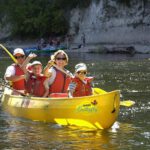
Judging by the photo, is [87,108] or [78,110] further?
[78,110]

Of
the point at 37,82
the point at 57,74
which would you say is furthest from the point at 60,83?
the point at 37,82

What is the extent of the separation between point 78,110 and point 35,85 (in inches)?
80.2

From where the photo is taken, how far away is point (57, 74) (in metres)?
11.2

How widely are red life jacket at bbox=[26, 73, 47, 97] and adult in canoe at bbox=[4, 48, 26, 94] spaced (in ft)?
1.26

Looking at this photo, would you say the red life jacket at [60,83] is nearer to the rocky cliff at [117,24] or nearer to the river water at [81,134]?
the river water at [81,134]

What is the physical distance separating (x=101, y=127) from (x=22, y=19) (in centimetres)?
4332

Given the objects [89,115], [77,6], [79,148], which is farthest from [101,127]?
[77,6]

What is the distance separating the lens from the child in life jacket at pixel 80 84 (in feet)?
33.1

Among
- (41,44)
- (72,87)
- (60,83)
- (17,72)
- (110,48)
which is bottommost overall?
(72,87)

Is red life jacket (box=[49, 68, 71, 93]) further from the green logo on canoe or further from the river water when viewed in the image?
the green logo on canoe

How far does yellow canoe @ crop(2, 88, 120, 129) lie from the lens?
9.55 metres

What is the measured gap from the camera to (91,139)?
909cm

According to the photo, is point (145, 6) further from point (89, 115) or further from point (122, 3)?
point (89, 115)

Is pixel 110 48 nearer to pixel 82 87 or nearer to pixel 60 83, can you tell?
pixel 60 83
